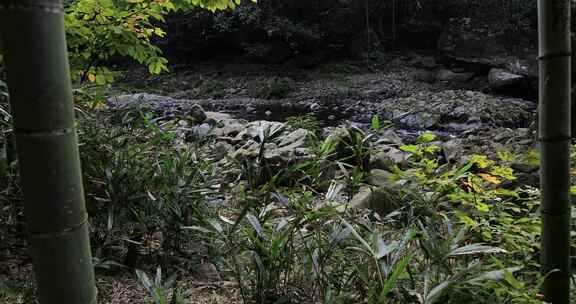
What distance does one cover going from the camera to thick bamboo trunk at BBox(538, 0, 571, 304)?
1127 millimetres

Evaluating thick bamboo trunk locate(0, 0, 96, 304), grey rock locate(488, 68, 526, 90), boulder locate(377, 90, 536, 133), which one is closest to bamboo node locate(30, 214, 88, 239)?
thick bamboo trunk locate(0, 0, 96, 304)

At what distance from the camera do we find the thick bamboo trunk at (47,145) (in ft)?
2.15

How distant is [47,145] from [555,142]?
1161 mm

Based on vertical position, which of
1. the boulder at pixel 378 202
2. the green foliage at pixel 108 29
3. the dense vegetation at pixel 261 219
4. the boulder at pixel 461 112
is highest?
the green foliage at pixel 108 29

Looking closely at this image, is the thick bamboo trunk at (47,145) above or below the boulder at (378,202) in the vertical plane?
above

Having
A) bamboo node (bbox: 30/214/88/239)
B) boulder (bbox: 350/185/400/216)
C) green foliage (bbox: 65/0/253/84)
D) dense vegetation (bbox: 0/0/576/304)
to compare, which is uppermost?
green foliage (bbox: 65/0/253/84)

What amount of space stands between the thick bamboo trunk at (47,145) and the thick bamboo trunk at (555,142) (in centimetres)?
110

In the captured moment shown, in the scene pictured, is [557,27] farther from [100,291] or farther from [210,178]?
[100,291]

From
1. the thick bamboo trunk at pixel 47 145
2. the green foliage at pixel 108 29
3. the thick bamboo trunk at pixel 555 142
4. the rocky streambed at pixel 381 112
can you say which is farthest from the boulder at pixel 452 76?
the thick bamboo trunk at pixel 47 145

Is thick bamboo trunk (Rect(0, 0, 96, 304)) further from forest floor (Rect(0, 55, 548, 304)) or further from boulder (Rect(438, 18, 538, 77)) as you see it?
boulder (Rect(438, 18, 538, 77))

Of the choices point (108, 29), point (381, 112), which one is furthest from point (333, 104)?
point (108, 29)

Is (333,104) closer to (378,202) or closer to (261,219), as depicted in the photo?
(378,202)

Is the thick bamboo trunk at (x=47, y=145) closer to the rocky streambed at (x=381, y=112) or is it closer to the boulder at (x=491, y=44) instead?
the rocky streambed at (x=381, y=112)

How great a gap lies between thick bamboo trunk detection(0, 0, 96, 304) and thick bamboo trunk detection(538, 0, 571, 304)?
1.10 meters
